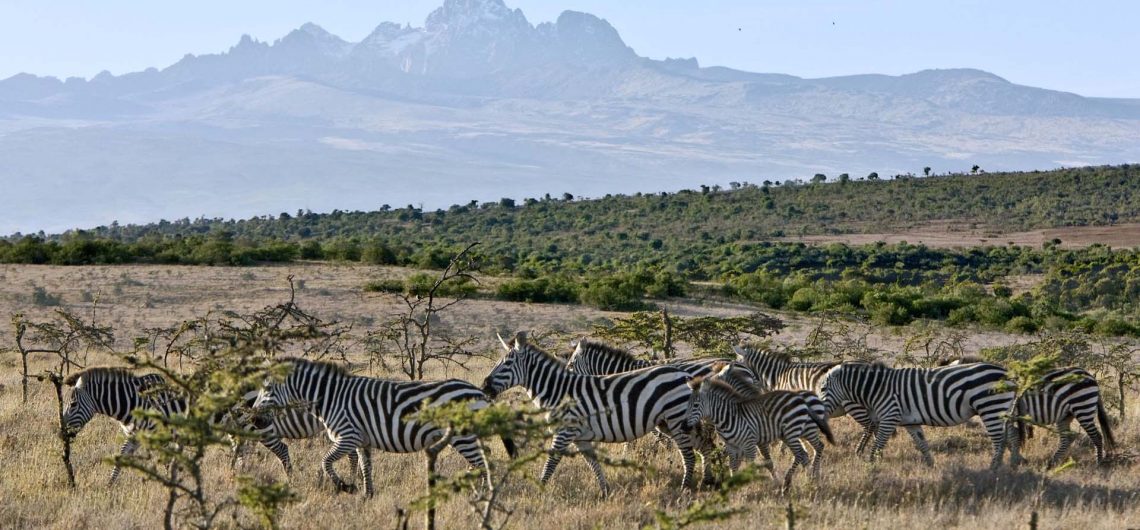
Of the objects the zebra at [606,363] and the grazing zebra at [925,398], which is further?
the zebra at [606,363]

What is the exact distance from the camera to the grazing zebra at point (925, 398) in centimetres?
1151

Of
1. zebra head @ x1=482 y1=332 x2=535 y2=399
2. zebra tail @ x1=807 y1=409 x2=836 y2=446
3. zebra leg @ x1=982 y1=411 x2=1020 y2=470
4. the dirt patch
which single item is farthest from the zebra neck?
the dirt patch

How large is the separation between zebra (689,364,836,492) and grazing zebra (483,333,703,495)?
0.73 ft

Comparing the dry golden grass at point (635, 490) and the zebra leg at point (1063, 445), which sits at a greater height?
the zebra leg at point (1063, 445)

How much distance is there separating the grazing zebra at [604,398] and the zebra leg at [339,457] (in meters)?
1.40

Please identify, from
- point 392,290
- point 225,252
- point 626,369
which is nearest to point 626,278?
point 392,290

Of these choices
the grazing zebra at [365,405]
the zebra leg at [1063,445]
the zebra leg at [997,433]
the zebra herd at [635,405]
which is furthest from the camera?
the zebra leg at [1063,445]

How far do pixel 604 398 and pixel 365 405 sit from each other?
2275mm

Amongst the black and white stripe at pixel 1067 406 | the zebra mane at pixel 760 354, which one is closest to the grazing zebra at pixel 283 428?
the zebra mane at pixel 760 354

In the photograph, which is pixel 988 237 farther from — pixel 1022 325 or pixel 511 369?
pixel 511 369

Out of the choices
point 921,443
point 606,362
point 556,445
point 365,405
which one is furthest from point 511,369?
point 921,443

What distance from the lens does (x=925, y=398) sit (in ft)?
38.8

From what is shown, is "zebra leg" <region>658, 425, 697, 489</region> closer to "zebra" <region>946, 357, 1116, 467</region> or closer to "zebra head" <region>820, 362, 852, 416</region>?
"zebra head" <region>820, 362, 852, 416</region>

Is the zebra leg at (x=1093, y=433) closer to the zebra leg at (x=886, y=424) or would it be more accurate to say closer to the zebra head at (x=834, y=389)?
the zebra leg at (x=886, y=424)
